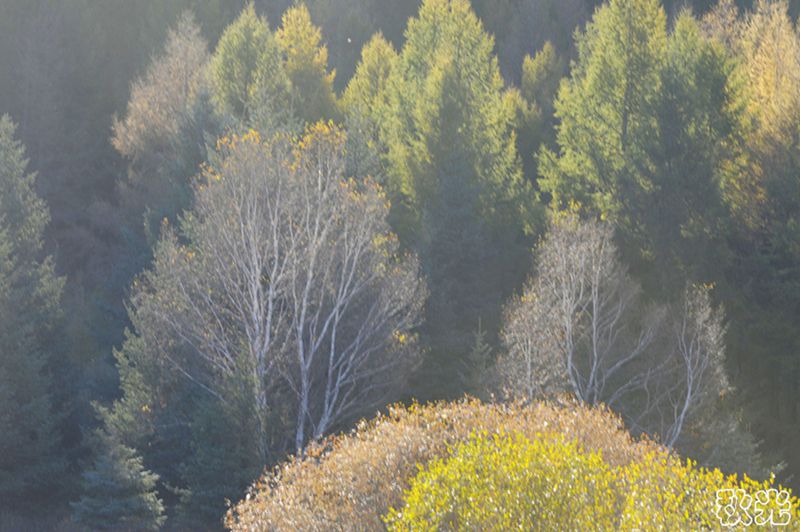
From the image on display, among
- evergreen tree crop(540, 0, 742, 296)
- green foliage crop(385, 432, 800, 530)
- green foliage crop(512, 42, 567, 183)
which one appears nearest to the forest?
evergreen tree crop(540, 0, 742, 296)

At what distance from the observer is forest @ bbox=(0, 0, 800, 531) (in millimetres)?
24562

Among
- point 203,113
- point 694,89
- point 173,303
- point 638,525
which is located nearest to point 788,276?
point 694,89

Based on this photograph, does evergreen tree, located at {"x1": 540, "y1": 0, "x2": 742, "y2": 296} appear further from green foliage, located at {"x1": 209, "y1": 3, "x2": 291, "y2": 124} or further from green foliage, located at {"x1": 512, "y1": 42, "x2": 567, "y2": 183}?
green foliage, located at {"x1": 209, "y1": 3, "x2": 291, "y2": 124}

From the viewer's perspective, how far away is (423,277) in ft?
90.1

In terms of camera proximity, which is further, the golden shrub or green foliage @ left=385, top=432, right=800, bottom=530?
the golden shrub

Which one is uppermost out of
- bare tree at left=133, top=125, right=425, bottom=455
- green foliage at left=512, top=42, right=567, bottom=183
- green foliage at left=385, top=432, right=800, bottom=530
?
green foliage at left=512, top=42, right=567, bottom=183

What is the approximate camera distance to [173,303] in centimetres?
2602

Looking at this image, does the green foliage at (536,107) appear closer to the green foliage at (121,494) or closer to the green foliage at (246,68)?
the green foliage at (246,68)

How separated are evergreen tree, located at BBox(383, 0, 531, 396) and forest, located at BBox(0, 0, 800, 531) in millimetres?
87

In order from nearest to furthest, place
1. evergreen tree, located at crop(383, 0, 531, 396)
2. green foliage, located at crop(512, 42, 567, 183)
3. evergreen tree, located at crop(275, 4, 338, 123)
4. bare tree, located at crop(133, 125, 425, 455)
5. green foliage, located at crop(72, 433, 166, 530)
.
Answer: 1. bare tree, located at crop(133, 125, 425, 455)
2. green foliage, located at crop(72, 433, 166, 530)
3. evergreen tree, located at crop(383, 0, 531, 396)
4. green foliage, located at crop(512, 42, 567, 183)
5. evergreen tree, located at crop(275, 4, 338, 123)

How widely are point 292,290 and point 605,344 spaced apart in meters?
6.94

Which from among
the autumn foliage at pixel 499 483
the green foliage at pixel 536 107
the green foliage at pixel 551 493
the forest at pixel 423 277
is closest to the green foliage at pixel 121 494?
the forest at pixel 423 277

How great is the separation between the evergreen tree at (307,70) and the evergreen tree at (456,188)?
13.1ft

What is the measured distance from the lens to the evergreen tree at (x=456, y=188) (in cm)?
2936
